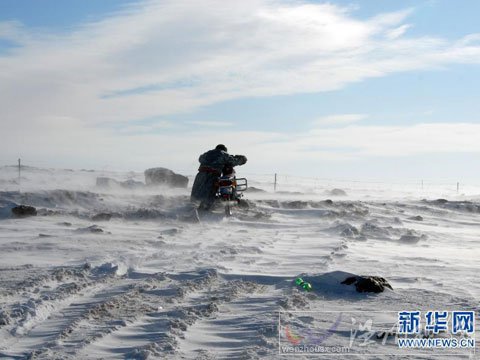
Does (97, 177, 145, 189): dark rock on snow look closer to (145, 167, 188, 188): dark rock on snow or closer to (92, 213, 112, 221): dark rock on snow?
(145, 167, 188, 188): dark rock on snow

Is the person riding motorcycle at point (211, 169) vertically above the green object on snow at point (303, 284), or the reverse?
the person riding motorcycle at point (211, 169)

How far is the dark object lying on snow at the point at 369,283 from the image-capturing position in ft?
24.7

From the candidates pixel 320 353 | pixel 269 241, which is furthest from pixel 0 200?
pixel 320 353

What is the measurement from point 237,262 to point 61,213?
304 inches

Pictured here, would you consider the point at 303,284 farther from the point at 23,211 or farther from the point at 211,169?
the point at 211,169

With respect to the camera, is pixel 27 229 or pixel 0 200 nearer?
pixel 27 229

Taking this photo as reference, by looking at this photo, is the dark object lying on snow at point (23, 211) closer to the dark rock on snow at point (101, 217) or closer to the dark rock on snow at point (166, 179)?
the dark rock on snow at point (101, 217)

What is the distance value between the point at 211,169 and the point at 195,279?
9.90 m

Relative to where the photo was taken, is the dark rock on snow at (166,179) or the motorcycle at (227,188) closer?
the motorcycle at (227,188)

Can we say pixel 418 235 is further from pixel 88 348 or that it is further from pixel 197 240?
pixel 88 348

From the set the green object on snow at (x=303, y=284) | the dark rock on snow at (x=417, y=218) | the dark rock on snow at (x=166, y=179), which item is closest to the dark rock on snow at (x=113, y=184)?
the dark rock on snow at (x=166, y=179)

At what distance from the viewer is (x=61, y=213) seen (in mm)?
15672

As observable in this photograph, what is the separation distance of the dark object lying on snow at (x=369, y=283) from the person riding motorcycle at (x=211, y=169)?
10036mm

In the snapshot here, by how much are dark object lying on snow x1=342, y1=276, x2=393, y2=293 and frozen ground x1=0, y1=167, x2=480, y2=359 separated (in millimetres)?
124
